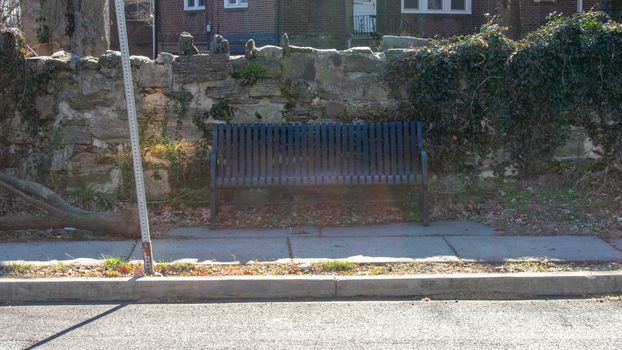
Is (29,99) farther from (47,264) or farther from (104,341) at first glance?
(104,341)

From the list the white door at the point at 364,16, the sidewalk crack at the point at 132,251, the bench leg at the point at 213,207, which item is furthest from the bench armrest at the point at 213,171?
the white door at the point at 364,16

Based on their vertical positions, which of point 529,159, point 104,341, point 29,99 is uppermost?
point 29,99

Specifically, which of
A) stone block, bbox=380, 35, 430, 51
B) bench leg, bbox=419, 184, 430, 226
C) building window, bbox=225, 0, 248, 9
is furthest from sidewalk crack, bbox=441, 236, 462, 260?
building window, bbox=225, 0, 248, 9

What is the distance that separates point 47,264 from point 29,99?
2960mm

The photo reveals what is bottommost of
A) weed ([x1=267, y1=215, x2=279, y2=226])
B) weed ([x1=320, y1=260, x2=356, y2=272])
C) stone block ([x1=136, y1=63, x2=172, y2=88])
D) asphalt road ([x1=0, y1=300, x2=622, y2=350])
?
asphalt road ([x1=0, y1=300, x2=622, y2=350])

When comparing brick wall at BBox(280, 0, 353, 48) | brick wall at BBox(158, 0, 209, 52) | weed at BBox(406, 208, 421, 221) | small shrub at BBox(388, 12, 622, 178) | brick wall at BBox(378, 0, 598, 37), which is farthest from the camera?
brick wall at BBox(158, 0, 209, 52)

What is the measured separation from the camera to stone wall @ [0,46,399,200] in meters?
8.41

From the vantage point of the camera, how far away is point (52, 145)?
8445 millimetres

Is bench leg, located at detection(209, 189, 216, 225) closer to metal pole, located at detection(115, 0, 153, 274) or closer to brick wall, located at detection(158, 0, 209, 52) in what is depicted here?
metal pole, located at detection(115, 0, 153, 274)

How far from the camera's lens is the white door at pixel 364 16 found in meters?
22.6

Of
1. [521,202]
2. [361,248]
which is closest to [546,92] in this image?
[521,202]

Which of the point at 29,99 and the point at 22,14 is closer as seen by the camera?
the point at 29,99

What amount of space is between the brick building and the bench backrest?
13.7 meters

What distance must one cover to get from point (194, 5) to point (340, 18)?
632 centimetres
